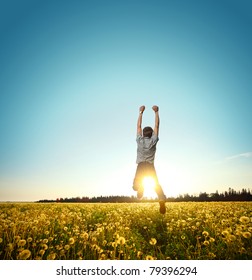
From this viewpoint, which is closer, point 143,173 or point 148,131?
point 143,173

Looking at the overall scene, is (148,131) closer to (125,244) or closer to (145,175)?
(145,175)

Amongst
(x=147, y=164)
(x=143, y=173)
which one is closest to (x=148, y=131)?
(x=147, y=164)

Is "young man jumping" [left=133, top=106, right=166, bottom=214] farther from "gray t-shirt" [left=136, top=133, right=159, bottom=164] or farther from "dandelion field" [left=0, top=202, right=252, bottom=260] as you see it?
"dandelion field" [left=0, top=202, right=252, bottom=260]

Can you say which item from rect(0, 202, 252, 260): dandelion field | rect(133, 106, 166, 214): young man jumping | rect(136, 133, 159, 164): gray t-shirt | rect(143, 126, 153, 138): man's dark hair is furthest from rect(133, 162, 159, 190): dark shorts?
rect(0, 202, 252, 260): dandelion field

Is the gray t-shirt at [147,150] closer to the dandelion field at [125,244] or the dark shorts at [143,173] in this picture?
the dark shorts at [143,173]

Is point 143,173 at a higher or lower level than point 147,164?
lower

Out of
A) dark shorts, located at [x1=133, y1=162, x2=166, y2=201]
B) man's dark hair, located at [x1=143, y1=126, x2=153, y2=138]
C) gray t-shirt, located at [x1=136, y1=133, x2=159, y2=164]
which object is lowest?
dark shorts, located at [x1=133, y1=162, x2=166, y2=201]
